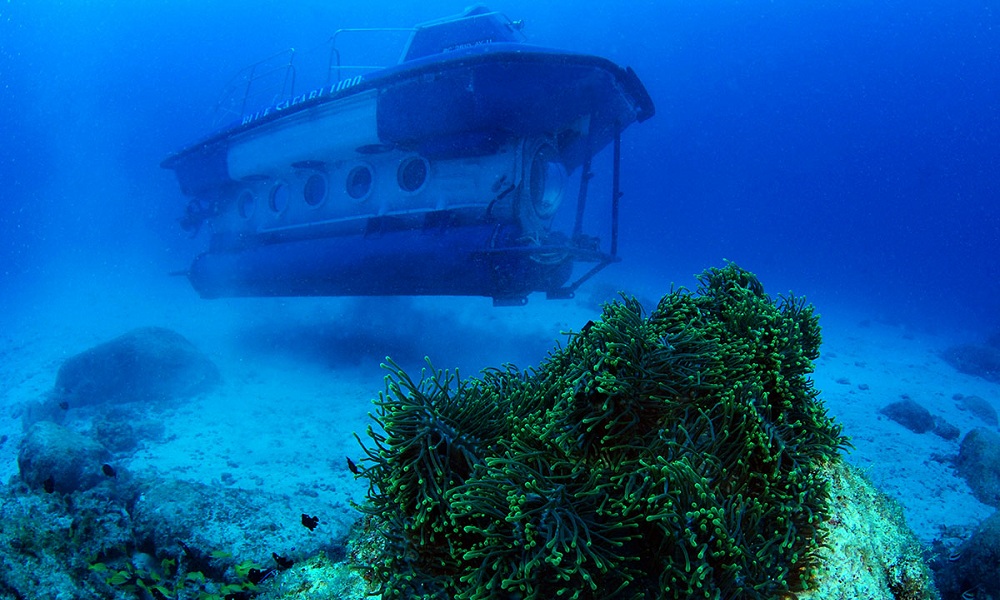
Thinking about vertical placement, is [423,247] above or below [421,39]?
below

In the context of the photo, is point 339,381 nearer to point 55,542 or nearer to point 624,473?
point 55,542

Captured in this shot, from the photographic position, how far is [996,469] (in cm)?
805

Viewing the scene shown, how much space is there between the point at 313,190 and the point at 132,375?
662 centimetres

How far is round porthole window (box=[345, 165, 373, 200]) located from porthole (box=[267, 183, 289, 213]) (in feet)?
7.51

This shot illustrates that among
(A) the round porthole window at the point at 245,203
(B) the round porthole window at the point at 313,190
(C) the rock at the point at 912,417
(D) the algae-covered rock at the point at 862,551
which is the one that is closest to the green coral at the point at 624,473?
(D) the algae-covered rock at the point at 862,551

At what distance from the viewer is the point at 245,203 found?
13.0 m

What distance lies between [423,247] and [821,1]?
96.2m

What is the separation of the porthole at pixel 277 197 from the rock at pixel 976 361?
22.9m

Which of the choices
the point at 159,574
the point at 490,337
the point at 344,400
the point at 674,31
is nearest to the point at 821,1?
the point at 674,31

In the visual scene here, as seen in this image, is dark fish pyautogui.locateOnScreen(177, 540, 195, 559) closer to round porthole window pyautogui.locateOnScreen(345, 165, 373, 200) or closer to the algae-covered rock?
the algae-covered rock

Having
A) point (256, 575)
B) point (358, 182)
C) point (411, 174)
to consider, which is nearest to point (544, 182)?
point (411, 174)

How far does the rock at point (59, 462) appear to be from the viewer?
6.72 meters

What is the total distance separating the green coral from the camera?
196 centimetres

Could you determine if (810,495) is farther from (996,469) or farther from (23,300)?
(23,300)
